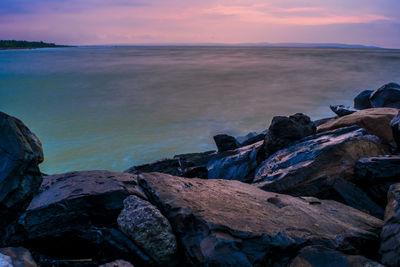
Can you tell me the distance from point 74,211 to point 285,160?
377 cm

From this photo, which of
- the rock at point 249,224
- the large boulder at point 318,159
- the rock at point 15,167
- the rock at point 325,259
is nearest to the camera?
the rock at point 325,259

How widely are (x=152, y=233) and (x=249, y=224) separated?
107 cm

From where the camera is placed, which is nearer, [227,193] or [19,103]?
[227,193]

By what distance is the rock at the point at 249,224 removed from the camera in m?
2.71

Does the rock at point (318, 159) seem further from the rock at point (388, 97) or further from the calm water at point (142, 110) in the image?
the calm water at point (142, 110)

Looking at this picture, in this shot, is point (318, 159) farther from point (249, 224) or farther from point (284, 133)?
point (249, 224)

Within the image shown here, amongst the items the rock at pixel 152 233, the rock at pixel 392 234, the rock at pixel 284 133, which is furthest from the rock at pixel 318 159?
the rock at pixel 152 233

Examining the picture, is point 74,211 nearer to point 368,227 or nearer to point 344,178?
point 368,227

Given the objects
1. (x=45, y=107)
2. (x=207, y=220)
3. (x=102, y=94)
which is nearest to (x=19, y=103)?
(x=45, y=107)

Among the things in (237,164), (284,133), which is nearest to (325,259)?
(284,133)

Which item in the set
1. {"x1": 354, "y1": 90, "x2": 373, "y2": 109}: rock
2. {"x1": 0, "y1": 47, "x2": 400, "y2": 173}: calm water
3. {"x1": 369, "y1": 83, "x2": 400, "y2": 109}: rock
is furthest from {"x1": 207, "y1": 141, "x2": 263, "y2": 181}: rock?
{"x1": 354, "y1": 90, "x2": 373, "y2": 109}: rock

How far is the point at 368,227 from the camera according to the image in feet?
10.9

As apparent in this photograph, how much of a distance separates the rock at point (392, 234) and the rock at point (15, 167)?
152 inches

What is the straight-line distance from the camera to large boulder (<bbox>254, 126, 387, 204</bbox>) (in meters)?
4.61
